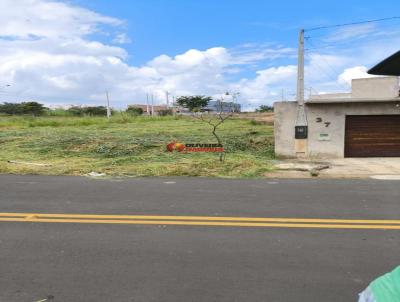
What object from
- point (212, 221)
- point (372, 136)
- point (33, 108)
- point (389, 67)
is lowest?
point (212, 221)

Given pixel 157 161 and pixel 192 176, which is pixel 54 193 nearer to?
pixel 192 176

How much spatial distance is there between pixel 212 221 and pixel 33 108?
73892 millimetres

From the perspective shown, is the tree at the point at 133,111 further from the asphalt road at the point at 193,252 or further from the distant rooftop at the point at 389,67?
the distant rooftop at the point at 389,67

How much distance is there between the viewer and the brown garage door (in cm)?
1625

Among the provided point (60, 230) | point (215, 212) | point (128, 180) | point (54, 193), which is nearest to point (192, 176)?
point (128, 180)

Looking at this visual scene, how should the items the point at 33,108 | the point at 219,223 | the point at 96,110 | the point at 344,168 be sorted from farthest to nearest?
the point at 96,110, the point at 33,108, the point at 344,168, the point at 219,223

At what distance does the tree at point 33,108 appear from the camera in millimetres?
73500

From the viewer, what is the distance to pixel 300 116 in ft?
52.7

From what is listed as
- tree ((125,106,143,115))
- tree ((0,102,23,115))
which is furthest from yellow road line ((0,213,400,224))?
tree ((0,102,23,115))

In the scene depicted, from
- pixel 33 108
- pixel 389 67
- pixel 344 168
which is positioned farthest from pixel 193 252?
pixel 33 108

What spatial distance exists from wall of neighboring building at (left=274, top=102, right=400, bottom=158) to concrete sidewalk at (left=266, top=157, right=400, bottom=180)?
0.74 meters

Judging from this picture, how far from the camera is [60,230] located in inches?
237
